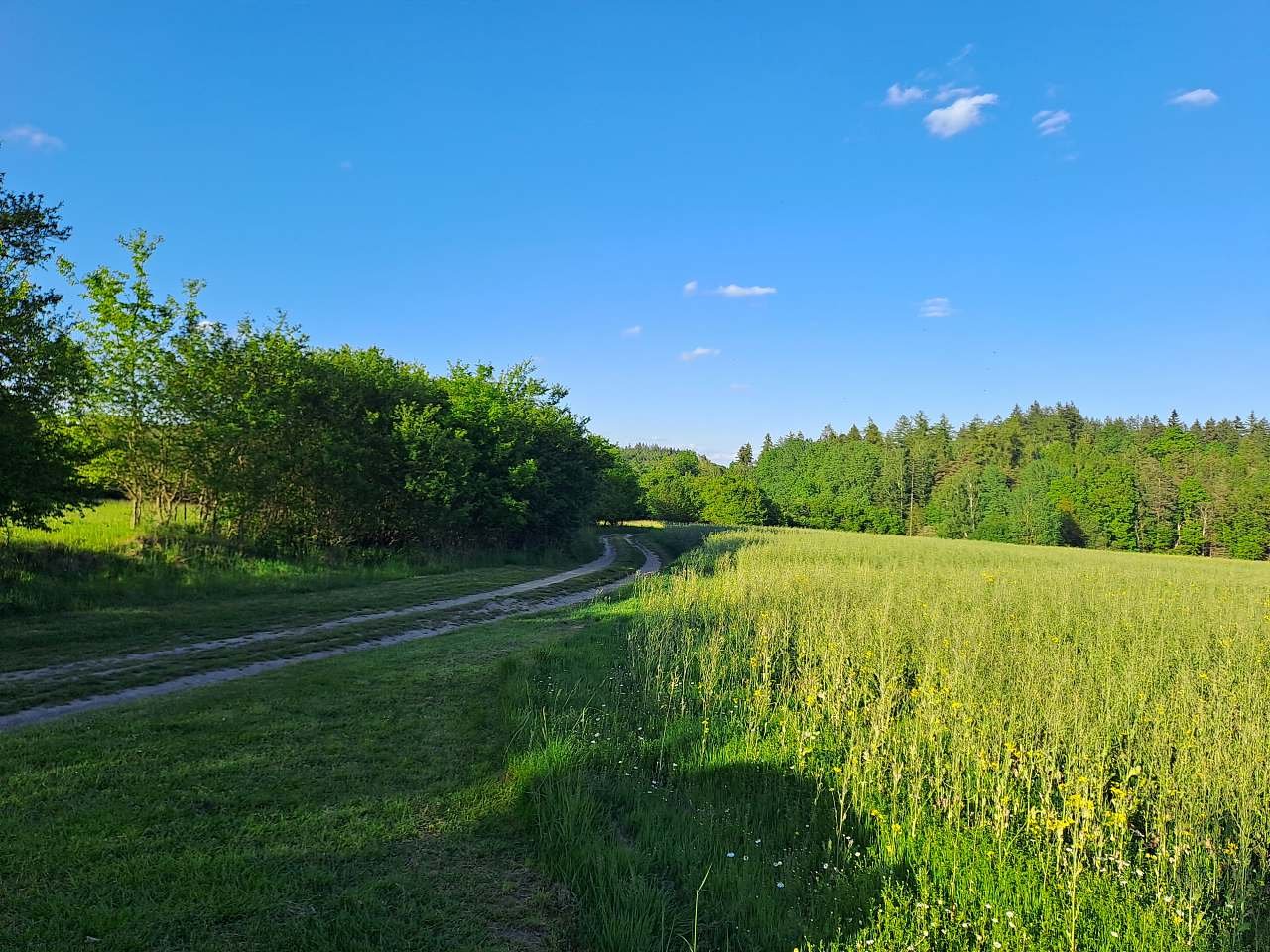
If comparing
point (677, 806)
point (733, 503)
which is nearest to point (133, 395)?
point (677, 806)

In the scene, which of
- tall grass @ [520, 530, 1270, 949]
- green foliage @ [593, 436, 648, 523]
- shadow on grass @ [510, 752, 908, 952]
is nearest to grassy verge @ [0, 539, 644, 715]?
tall grass @ [520, 530, 1270, 949]

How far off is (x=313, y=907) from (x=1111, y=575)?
2254 centimetres

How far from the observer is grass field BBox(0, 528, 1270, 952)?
348cm

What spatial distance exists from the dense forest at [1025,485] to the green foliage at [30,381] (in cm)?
8034

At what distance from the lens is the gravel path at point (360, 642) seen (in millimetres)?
6945

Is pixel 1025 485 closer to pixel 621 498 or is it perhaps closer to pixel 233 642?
pixel 621 498

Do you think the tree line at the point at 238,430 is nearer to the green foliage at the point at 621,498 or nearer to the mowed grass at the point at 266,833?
the mowed grass at the point at 266,833

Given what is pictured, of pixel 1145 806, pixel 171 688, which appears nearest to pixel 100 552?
pixel 171 688

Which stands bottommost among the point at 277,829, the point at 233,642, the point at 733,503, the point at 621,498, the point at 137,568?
the point at 233,642

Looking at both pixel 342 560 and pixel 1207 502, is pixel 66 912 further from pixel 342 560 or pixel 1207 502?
pixel 1207 502

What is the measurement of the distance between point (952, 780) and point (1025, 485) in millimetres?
82303

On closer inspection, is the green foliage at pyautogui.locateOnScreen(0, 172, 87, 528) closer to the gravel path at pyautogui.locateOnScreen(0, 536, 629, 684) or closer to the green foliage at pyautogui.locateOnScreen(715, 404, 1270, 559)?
the gravel path at pyautogui.locateOnScreen(0, 536, 629, 684)

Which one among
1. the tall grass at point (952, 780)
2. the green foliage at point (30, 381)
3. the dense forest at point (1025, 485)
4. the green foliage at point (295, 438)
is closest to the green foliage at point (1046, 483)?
the dense forest at point (1025, 485)

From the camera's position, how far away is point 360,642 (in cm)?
1122
